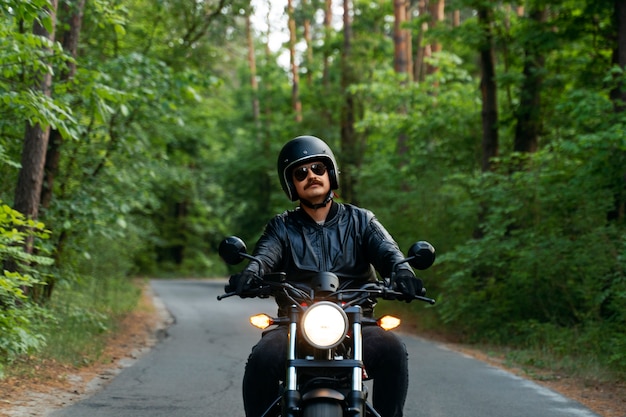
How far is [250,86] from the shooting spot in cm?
4538

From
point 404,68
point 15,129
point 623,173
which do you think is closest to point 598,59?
point 623,173

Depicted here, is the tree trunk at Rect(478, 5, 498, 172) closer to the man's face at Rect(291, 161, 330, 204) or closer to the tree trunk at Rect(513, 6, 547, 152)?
the tree trunk at Rect(513, 6, 547, 152)

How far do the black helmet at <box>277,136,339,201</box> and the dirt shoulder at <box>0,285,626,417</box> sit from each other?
3.53 m

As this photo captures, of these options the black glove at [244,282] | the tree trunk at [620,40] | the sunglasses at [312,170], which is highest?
the tree trunk at [620,40]

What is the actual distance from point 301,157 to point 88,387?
5219mm

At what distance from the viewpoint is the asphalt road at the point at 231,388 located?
7703 mm

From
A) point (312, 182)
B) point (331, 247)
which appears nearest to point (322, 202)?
point (312, 182)

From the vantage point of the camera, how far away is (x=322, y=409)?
3846 mm

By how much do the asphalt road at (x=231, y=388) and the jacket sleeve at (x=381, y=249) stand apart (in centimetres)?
303

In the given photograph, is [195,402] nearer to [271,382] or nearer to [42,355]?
[42,355]

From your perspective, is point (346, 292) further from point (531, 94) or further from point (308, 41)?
point (308, 41)

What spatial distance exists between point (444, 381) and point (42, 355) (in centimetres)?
451

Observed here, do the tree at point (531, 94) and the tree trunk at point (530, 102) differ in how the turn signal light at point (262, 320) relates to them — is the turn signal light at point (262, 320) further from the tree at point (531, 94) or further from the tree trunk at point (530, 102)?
the tree trunk at point (530, 102)

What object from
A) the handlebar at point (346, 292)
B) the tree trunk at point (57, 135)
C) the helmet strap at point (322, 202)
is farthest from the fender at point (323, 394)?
the tree trunk at point (57, 135)
